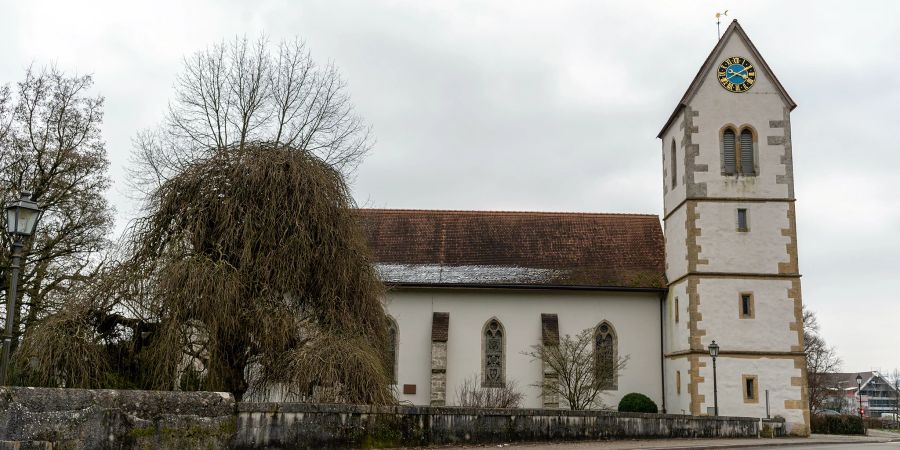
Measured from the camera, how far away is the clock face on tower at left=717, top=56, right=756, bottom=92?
28203 millimetres

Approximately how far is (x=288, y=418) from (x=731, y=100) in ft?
70.2

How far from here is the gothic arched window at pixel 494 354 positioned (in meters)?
29.7

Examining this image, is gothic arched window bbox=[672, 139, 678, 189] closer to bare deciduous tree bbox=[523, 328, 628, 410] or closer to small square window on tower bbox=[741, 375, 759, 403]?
bare deciduous tree bbox=[523, 328, 628, 410]

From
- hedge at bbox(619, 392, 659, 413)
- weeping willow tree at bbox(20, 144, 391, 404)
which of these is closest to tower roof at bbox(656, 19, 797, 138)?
hedge at bbox(619, 392, 659, 413)

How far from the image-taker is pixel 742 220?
89.8 feet

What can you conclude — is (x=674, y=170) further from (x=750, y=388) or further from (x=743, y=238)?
(x=750, y=388)

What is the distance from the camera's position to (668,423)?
20078 mm

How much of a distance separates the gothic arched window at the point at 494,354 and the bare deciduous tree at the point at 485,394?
0.92ft

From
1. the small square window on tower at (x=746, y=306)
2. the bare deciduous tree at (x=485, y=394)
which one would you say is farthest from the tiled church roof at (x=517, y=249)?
the bare deciduous tree at (x=485, y=394)

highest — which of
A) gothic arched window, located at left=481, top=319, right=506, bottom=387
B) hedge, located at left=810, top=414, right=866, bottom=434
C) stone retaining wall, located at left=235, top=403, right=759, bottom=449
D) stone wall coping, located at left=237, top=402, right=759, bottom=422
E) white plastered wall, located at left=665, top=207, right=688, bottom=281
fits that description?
white plastered wall, located at left=665, top=207, right=688, bottom=281

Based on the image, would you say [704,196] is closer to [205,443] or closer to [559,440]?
[559,440]

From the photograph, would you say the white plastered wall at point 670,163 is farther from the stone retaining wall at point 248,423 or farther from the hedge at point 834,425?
the stone retaining wall at point 248,423

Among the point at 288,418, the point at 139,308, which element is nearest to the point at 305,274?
the point at 139,308

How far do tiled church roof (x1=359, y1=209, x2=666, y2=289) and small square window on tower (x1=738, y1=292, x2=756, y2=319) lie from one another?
11.3 ft
